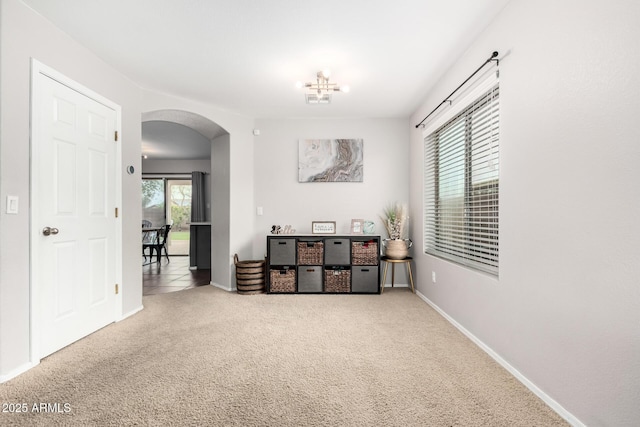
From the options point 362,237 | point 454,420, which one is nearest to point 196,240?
point 362,237

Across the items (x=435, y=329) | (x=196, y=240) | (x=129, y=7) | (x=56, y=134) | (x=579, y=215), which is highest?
(x=129, y=7)

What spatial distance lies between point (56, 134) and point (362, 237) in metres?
3.38

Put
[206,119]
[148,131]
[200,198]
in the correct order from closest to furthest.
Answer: [206,119]
[148,131]
[200,198]

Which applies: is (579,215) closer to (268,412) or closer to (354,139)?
(268,412)

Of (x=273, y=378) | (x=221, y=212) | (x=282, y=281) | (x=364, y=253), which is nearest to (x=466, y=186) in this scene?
(x=364, y=253)

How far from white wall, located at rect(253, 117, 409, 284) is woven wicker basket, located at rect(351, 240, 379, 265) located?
1.51ft

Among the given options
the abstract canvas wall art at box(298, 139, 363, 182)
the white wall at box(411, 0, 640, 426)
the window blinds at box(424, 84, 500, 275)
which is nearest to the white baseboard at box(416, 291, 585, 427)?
the white wall at box(411, 0, 640, 426)

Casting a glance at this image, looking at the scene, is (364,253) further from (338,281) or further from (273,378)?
Answer: (273,378)

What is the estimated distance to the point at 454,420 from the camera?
1670 mm

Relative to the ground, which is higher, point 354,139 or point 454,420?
point 354,139

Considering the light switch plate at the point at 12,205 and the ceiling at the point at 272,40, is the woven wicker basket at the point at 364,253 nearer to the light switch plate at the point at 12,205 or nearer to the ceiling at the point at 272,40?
the ceiling at the point at 272,40

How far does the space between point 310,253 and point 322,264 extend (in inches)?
8.7

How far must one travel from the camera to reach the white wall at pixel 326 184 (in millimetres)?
4875

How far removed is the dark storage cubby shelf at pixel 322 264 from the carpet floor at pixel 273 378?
1098mm
